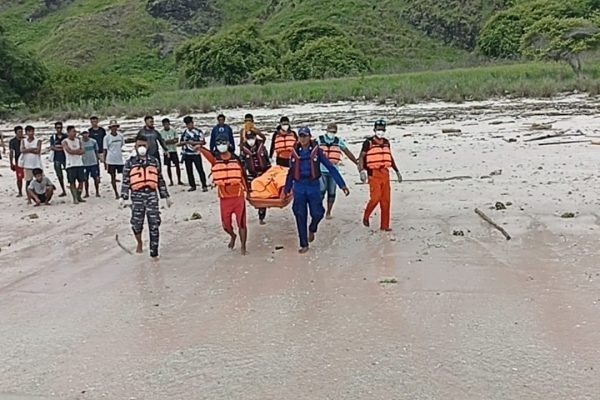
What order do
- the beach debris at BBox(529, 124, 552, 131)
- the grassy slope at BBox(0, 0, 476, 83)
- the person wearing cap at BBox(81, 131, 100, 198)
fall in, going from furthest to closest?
1. the grassy slope at BBox(0, 0, 476, 83)
2. the beach debris at BBox(529, 124, 552, 131)
3. the person wearing cap at BBox(81, 131, 100, 198)

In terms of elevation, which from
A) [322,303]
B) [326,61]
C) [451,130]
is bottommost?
[451,130]

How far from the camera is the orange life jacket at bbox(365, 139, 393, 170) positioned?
11.6 meters

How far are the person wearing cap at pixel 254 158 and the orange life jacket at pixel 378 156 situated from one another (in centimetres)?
204

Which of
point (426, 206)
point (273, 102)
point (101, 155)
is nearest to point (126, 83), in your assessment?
point (273, 102)

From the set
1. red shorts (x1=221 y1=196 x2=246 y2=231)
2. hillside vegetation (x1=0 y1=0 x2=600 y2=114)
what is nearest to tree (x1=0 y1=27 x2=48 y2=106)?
hillside vegetation (x1=0 y1=0 x2=600 y2=114)

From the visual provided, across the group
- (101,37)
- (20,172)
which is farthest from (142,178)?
(101,37)

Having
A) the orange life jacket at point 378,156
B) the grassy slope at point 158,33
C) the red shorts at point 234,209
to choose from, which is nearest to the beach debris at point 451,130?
the orange life jacket at point 378,156

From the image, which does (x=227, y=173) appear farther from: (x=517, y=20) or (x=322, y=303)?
(x=517, y=20)

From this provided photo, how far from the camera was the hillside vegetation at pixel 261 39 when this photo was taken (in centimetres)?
5400

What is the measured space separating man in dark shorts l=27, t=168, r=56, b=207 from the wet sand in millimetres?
521

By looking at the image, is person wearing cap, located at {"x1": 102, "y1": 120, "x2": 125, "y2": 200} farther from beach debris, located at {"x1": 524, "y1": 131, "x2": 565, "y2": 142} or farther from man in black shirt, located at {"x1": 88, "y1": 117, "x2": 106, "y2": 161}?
beach debris, located at {"x1": 524, "y1": 131, "x2": 565, "y2": 142}

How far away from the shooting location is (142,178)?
34.9 ft

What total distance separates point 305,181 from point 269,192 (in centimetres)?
106

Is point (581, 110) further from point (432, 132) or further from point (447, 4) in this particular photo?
point (447, 4)
